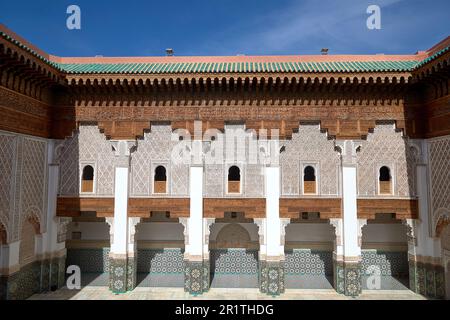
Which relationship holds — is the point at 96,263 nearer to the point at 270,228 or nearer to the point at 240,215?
the point at 240,215

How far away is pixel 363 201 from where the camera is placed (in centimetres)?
627

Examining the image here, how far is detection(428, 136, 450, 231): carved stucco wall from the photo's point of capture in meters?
5.67

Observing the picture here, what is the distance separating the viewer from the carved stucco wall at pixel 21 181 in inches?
208

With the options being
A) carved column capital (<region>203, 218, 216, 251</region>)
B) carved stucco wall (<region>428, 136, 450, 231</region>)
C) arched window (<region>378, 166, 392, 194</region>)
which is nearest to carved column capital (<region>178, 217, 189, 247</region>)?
carved column capital (<region>203, 218, 216, 251</region>)

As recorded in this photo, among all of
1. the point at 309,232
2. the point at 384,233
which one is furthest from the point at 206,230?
the point at 384,233

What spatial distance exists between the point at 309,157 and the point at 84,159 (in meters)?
4.77

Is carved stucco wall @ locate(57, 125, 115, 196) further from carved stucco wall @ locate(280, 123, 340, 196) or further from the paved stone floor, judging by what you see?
carved stucco wall @ locate(280, 123, 340, 196)

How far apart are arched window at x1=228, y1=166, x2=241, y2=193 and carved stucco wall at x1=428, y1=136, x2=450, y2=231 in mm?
3873

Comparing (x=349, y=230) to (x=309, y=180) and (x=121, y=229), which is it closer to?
(x=309, y=180)

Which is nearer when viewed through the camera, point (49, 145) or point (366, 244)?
point (49, 145)

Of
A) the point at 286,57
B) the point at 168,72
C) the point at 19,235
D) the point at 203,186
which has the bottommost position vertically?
the point at 19,235
